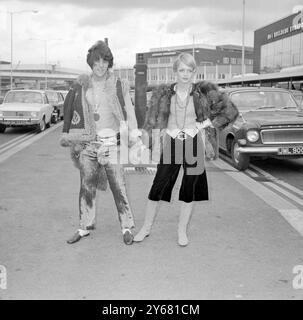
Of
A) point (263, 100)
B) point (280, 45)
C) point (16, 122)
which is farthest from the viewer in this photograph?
point (280, 45)

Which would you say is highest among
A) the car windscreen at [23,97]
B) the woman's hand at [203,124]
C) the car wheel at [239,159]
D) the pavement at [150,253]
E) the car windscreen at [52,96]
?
the car windscreen at [52,96]

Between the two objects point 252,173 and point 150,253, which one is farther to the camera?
point 252,173

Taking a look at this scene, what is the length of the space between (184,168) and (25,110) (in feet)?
43.5

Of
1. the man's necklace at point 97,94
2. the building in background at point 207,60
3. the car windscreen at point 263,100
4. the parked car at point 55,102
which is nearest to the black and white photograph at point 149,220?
the man's necklace at point 97,94

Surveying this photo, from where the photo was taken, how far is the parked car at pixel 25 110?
16.7m

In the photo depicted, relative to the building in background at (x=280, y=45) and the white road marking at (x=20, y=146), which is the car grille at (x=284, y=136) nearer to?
the white road marking at (x=20, y=146)

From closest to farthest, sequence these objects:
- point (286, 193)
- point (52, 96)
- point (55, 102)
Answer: point (286, 193), point (55, 102), point (52, 96)

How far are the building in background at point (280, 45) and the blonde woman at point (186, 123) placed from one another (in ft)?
200

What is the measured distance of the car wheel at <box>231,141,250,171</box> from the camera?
359 inches

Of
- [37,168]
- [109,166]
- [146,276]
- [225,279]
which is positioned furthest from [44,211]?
[37,168]

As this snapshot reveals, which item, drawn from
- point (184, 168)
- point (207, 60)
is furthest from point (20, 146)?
point (207, 60)

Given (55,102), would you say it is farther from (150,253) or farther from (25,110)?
(150,253)

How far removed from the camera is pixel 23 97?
61.2 ft
